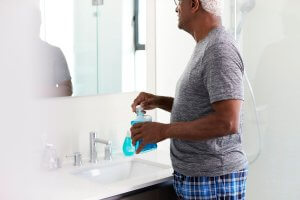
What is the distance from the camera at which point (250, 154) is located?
2.21m

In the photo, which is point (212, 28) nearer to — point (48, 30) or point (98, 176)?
point (48, 30)

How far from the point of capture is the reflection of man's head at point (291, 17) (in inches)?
79.4

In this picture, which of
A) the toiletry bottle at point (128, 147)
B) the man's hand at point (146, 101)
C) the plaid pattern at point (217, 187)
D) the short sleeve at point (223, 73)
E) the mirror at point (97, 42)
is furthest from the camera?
the toiletry bottle at point (128, 147)

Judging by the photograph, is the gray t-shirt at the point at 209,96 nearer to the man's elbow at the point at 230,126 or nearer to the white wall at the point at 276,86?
the man's elbow at the point at 230,126

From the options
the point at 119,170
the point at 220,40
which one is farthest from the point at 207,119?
the point at 119,170

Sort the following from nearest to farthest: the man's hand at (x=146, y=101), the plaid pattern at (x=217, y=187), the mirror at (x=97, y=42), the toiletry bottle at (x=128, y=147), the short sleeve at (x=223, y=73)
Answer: the short sleeve at (x=223, y=73)
the plaid pattern at (x=217, y=187)
the man's hand at (x=146, y=101)
the mirror at (x=97, y=42)
the toiletry bottle at (x=128, y=147)

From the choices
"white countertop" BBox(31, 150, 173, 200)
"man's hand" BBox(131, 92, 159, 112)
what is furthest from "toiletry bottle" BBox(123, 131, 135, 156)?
"man's hand" BBox(131, 92, 159, 112)

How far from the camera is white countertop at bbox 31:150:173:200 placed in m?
1.45

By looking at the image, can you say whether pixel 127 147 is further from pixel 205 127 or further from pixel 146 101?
pixel 205 127

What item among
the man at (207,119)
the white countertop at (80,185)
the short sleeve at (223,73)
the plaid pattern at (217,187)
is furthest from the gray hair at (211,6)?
the white countertop at (80,185)

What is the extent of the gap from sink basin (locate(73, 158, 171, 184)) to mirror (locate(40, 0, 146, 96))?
1.15 ft

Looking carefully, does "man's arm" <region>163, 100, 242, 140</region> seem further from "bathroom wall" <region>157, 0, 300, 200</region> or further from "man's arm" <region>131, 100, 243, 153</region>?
"bathroom wall" <region>157, 0, 300, 200</region>

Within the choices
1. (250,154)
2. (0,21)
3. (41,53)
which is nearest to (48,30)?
(41,53)

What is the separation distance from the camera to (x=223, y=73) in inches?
49.4
